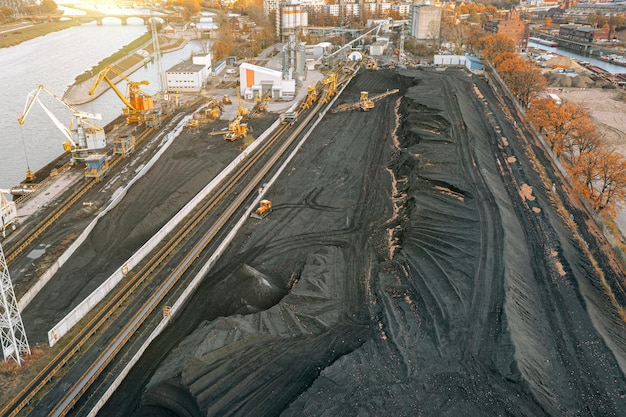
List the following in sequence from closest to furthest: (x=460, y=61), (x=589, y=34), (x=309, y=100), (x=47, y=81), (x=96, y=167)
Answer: (x=96, y=167)
(x=309, y=100)
(x=47, y=81)
(x=460, y=61)
(x=589, y=34)

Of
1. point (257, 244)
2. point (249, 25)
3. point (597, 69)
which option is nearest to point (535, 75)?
point (597, 69)

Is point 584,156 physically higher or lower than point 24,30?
lower

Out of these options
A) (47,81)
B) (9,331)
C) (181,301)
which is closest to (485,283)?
(181,301)

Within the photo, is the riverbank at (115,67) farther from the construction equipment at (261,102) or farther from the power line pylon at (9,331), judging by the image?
the power line pylon at (9,331)

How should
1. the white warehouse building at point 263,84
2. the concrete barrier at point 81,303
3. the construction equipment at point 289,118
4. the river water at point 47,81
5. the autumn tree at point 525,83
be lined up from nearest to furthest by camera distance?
the concrete barrier at point 81,303, the river water at point 47,81, the construction equipment at point 289,118, the autumn tree at point 525,83, the white warehouse building at point 263,84

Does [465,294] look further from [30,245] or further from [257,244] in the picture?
[30,245]

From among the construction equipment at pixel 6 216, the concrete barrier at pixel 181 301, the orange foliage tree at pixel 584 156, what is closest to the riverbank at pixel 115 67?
the construction equipment at pixel 6 216

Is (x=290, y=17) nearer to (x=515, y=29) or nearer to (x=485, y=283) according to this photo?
(x=485, y=283)

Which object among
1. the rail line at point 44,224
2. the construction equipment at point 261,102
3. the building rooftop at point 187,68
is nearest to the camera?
the rail line at point 44,224
